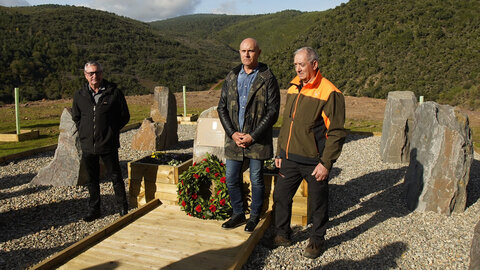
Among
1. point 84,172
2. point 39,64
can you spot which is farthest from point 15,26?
point 84,172

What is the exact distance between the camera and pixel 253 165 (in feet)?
12.8

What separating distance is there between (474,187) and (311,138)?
4.29 metres

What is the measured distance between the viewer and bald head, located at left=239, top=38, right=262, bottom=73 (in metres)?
3.65

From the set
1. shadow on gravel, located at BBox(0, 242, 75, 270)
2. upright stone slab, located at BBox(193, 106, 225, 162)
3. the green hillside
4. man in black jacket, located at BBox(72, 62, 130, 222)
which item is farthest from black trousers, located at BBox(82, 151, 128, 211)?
the green hillside

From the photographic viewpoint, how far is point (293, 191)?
3822 mm

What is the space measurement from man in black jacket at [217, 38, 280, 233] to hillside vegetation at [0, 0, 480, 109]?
58.8 feet

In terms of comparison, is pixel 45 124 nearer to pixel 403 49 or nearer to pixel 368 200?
pixel 368 200

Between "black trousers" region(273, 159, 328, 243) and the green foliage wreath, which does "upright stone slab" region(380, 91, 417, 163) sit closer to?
the green foliage wreath

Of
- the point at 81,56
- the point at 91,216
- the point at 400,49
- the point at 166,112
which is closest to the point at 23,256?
the point at 91,216

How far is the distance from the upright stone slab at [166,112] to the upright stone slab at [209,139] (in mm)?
4363

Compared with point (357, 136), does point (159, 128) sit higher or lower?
higher

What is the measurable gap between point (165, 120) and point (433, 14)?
28452mm

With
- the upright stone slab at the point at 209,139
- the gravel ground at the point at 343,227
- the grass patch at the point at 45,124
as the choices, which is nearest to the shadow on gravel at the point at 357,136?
the grass patch at the point at 45,124

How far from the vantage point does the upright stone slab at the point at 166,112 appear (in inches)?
384
